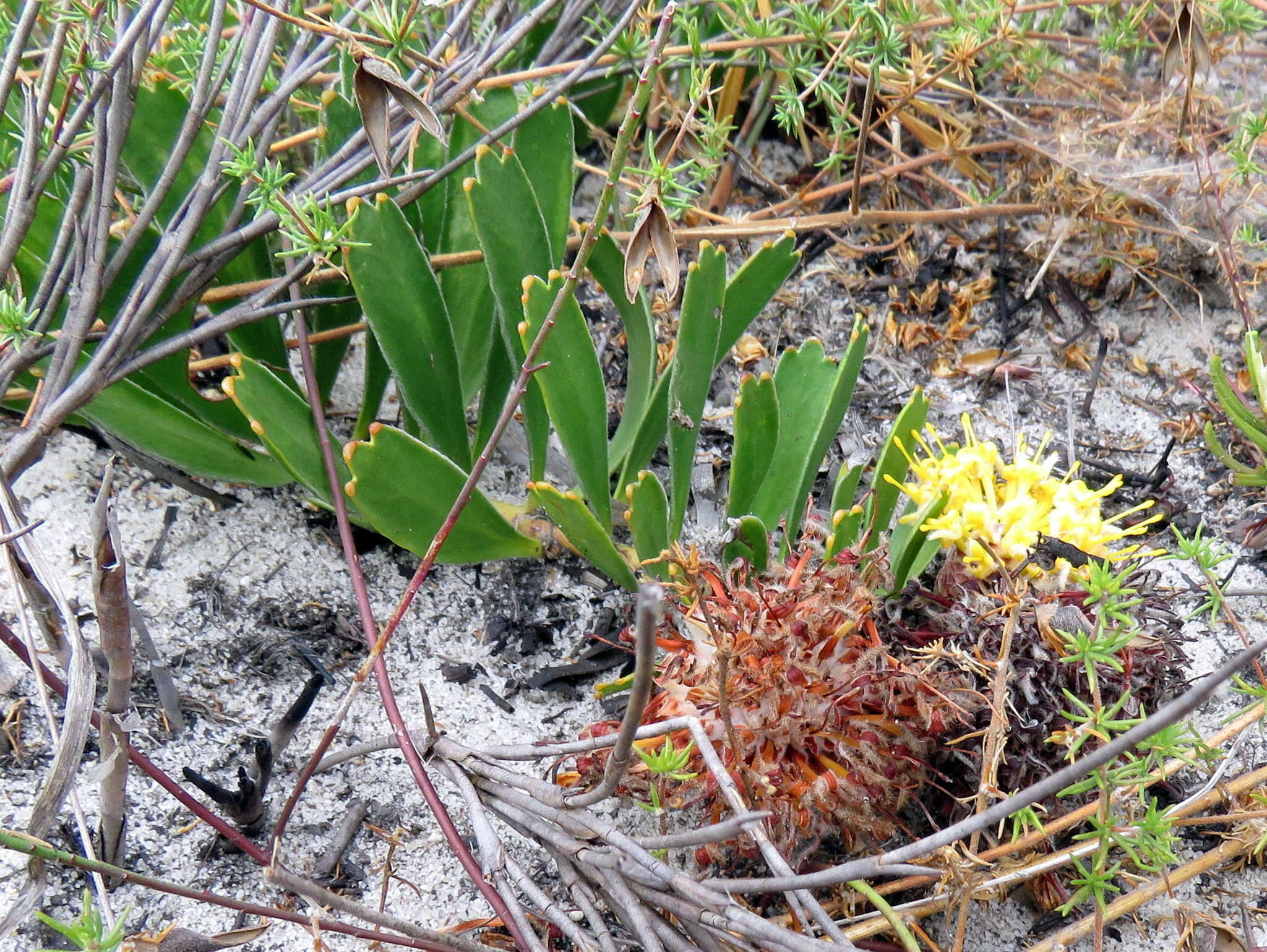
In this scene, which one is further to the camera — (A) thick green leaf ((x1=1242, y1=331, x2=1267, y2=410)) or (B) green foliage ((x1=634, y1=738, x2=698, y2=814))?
(A) thick green leaf ((x1=1242, y1=331, x2=1267, y2=410))

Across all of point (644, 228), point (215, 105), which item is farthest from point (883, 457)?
point (215, 105)

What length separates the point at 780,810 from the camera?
1159mm

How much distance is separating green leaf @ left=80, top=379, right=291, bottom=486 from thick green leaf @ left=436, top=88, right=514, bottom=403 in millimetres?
370

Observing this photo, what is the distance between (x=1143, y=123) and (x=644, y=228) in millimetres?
1517

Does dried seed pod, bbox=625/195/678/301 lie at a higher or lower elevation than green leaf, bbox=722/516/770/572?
higher

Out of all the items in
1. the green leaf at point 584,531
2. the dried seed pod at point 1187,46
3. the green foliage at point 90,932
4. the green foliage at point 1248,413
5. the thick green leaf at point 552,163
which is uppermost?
the dried seed pod at point 1187,46

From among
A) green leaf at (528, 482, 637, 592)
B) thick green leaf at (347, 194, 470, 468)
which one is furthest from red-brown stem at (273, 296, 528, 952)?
green leaf at (528, 482, 637, 592)

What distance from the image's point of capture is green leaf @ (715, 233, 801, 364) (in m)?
1.56

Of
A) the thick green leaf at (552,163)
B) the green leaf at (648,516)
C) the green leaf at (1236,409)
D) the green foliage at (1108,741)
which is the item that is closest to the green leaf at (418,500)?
the green leaf at (648,516)

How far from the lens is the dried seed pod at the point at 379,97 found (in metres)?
1.08

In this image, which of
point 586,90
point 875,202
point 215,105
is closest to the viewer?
point 215,105

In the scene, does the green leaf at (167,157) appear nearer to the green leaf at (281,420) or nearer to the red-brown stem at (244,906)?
the green leaf at (281,420)

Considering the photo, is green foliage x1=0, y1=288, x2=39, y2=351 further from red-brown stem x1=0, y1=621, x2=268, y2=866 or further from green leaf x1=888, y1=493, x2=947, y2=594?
green leaf x1=888, y1=493, x2=947, y2=594

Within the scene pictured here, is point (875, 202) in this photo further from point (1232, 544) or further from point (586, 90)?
point (1232, 544)
